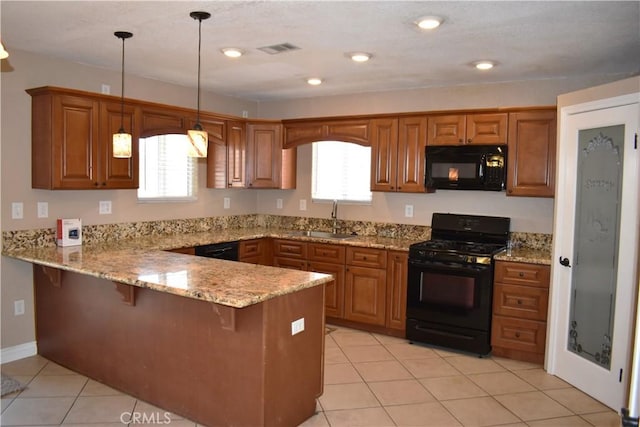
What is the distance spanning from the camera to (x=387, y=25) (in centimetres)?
301

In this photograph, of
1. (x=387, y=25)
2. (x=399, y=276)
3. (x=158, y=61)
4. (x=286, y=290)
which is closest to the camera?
(x=286, y=290)

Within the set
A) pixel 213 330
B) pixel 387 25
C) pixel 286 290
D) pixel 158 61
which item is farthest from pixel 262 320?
pixel 158 61

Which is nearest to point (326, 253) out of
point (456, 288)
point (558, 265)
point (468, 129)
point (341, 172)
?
point (341, 172)

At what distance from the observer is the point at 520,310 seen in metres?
4.07

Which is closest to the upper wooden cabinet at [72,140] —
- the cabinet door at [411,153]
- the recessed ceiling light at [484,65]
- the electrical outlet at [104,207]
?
the electrical outlet at [104,207]

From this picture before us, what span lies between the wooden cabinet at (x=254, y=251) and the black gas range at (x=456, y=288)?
5.38 ft

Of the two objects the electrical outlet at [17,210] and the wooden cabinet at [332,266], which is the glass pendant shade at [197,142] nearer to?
the electrical outlet at [17,210]

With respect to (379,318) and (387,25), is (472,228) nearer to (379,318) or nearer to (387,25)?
(379,318)

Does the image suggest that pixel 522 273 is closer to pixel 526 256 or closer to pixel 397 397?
pixel 526 256

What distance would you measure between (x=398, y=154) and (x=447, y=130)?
0.53 meters

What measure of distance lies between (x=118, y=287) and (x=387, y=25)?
2.43 m

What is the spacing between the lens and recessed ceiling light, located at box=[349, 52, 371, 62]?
369cm

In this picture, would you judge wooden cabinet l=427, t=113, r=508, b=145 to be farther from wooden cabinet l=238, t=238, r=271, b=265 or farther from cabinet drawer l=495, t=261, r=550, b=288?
wooden cabinet l=238, t=238, r=271, b=265

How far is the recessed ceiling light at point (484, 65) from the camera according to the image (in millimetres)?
3885
